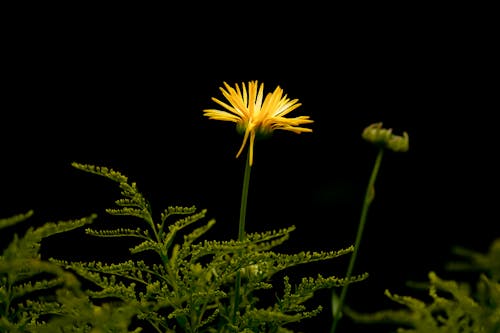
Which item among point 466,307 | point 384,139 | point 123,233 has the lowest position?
point 466,307

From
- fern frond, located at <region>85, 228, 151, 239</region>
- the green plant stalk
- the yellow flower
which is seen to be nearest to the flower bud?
the green plant stalk

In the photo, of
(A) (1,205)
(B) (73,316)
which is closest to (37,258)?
(B) (73,316)

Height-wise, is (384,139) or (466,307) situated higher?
Result: (384,139)

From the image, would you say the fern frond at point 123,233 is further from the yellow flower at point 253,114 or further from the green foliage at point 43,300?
the yellow flower at point 253,114

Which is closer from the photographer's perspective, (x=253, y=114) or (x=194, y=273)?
(x=194, y=273)

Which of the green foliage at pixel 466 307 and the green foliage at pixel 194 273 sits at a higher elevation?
the green foliage at pixel 194 273

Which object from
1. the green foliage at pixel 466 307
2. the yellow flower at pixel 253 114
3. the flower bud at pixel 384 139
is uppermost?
the yellow flower at pixel 253 114

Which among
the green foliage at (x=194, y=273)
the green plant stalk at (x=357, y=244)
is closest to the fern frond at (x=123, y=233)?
the green foliage at (x=194, y=273)

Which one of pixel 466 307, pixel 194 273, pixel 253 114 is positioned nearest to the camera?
pixel 466 307

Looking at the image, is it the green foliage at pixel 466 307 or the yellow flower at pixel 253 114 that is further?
the yellow flower at pixel 253 114

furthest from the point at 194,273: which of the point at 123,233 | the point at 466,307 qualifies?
the point at 466,307

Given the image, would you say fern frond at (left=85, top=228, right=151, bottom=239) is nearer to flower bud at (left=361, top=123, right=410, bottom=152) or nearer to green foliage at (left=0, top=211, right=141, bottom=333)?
green foliage at (left=0, top=211, right=141, bottom=333)

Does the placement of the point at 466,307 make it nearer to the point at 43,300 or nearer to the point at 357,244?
the point at 357,244
